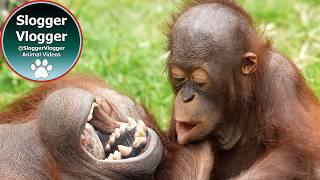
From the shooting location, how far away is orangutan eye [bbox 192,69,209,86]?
15.2 ft

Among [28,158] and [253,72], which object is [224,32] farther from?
[28,158]

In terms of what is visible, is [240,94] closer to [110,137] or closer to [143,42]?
[110,137]

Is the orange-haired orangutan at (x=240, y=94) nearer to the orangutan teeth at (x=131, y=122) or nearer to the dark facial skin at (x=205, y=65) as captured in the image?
the dark facial skin at (x=205, y=65)

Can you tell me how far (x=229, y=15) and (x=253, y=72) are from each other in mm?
346

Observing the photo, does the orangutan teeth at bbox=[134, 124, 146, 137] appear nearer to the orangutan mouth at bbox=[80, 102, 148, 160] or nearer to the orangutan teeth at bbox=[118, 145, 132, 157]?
the orangutan mouth at bbox=[80, 102, 148, 160]

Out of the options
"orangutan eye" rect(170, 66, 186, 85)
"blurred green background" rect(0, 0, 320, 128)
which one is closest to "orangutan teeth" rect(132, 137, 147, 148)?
"orangutan eye" rect(170, 66, 186, 85)

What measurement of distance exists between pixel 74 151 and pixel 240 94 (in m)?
0.98

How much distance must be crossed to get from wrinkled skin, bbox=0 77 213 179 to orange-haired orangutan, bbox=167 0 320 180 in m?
0.17

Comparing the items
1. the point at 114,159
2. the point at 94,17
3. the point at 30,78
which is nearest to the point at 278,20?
the point at 94,17

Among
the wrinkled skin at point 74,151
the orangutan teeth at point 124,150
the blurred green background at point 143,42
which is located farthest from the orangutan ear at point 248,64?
the blurred green background at point 143,42

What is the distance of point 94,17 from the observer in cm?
820

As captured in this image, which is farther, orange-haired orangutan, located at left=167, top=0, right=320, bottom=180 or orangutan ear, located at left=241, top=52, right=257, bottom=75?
orangutan ear, located at left=241, top=52, right=257, bottom=75

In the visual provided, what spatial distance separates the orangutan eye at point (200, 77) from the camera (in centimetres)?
464

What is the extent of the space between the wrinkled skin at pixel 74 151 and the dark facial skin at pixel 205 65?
192mm
